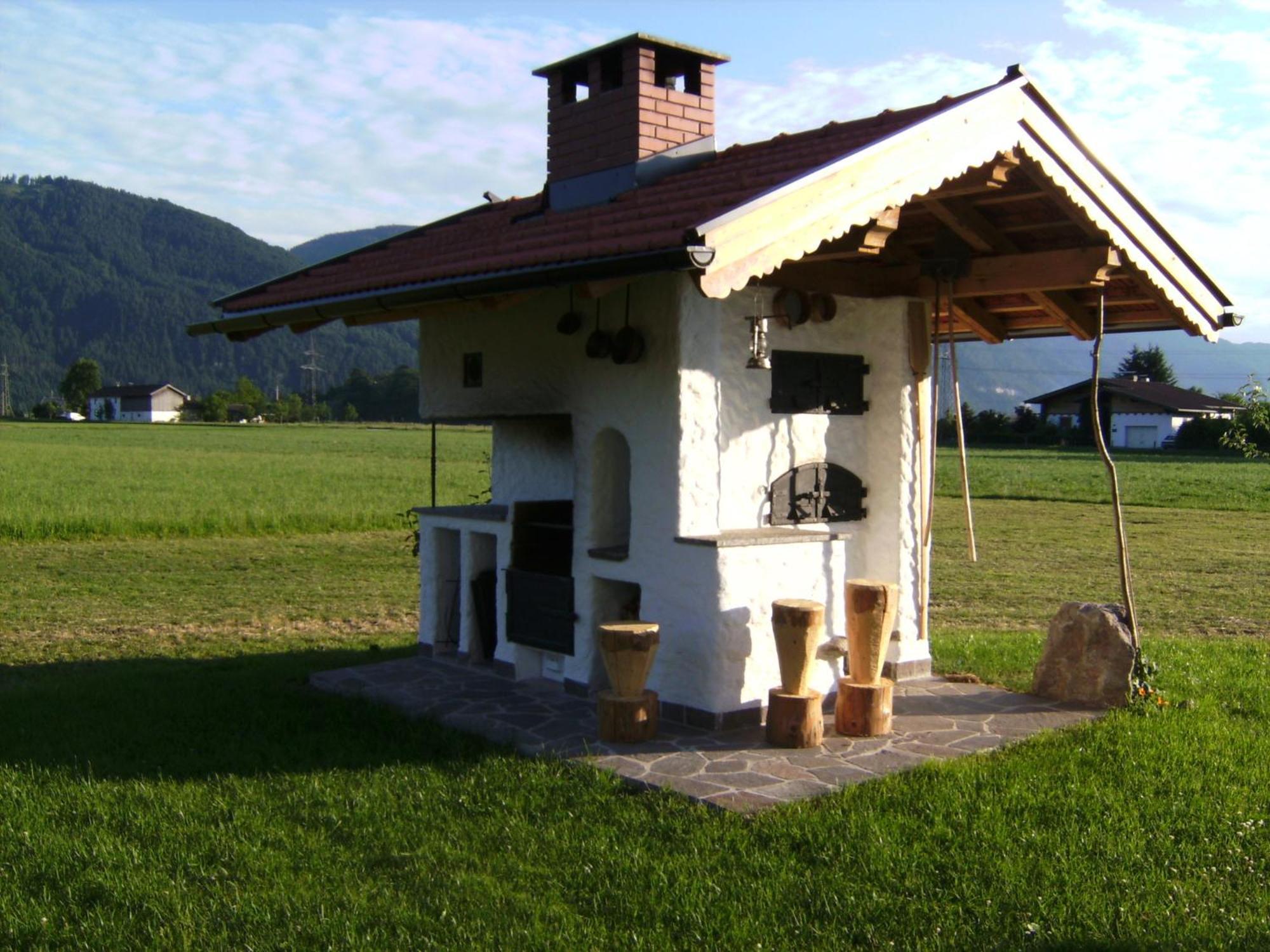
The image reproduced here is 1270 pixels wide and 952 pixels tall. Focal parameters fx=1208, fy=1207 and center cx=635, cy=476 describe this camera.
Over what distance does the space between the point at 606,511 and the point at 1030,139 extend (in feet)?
11.8

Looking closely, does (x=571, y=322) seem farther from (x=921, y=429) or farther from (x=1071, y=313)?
(x=1071, y=313)

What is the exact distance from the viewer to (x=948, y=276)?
848cm

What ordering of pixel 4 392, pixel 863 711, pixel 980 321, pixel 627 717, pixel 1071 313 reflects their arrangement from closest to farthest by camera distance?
pixel 627 717 < pixel 863 711 < pixel 1071 313 < pixel 980 321 < pixel 4 392

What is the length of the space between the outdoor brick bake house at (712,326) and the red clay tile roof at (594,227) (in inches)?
1.5

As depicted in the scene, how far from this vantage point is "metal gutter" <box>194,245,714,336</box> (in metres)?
6.06

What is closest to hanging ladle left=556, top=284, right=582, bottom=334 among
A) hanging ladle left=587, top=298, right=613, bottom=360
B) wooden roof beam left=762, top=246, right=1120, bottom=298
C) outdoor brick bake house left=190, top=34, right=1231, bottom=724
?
outdoor brick bake house left=190, top=34, right=1231, bottom=724

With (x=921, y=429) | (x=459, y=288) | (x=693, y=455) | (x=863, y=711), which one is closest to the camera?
(x=863, y=711)

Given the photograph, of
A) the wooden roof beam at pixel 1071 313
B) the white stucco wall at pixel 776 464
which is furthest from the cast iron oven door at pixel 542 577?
the wooden roof beam at pixel 1071 313

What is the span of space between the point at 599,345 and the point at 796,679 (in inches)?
98.6

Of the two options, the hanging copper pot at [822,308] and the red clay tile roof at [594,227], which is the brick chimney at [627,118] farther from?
the hanging copper pot at [822,308]

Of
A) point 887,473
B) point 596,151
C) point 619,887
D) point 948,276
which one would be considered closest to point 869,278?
point 948,276

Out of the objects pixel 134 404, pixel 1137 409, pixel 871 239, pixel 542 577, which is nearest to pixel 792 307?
pixel 871 239

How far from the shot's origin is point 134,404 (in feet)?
421

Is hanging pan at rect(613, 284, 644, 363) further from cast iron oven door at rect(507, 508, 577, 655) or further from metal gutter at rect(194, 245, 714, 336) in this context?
cast iron oven door at rect(507, 508, 577, 655)
